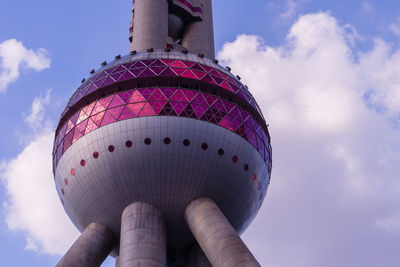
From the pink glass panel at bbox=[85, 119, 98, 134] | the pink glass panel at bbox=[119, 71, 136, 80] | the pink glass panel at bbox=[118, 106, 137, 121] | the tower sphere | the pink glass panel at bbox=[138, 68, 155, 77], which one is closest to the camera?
the tower sphere

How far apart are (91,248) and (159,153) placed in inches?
270

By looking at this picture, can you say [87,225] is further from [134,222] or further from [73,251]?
[134,222]

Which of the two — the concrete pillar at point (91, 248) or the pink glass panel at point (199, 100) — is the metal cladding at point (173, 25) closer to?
the pink glass panel at point (199, 100)

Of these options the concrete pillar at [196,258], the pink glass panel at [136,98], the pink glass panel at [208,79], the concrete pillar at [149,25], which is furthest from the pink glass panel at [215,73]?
the concrete pillar at [196,258]

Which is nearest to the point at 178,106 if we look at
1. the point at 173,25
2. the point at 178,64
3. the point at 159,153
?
the point at 159,153

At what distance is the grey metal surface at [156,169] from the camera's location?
1101 inches

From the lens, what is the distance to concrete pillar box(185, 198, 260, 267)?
24.9m

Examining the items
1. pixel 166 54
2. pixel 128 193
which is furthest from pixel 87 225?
pixel 166 54

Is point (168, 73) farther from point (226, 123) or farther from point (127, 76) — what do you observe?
point (226, 123)

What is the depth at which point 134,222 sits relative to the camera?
2792 cm

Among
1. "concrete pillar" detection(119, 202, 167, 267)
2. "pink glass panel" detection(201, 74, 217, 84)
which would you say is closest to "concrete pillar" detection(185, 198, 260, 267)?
"concrete pillar" detection(119, 202, 167, 267)

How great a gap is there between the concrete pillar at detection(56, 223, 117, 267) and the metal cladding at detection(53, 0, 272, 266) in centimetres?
23

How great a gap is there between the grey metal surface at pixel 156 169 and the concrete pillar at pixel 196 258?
1.88 meters

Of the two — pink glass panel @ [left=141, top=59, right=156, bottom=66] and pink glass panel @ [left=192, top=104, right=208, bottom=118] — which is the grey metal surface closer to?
pink glass panel @ [left=192, top=104, right=208, bottom=118]
